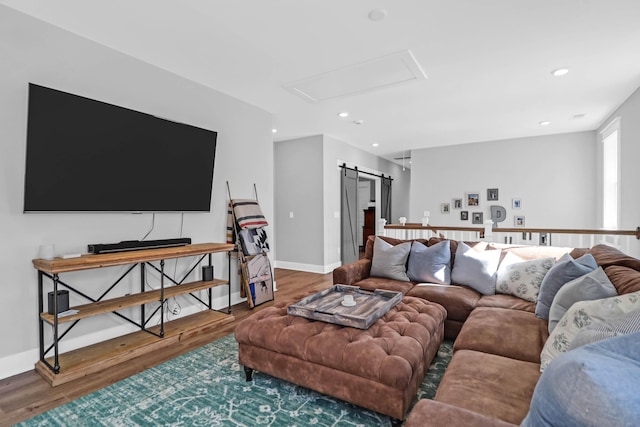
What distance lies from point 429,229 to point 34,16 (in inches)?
164

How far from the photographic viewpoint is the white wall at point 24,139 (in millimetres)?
2271

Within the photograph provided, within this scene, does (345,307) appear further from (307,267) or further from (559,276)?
(307,267)

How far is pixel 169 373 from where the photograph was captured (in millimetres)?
2289

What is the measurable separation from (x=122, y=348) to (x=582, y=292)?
3.11 meters

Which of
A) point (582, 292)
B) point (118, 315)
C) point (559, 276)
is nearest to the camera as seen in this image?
point (582, 292)

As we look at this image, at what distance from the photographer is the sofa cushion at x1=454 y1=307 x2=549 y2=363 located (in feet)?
5.68

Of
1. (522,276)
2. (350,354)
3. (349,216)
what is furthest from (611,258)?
(349,216)

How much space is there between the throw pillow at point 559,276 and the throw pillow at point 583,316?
0.67m

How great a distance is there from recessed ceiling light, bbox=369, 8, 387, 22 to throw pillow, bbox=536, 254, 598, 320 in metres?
2.07

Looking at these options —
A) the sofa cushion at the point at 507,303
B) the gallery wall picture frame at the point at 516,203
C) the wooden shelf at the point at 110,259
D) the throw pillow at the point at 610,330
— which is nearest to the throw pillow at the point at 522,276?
the sofa cushion at the point at 507,303

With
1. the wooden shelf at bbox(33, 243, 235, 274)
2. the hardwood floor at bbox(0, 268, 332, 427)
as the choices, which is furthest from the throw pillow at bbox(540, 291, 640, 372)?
the wooden shelf at bbox(33, 243, 235, 274)

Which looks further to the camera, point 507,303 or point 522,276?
point 522,276

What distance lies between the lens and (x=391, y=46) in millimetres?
2752

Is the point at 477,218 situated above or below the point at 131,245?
above
